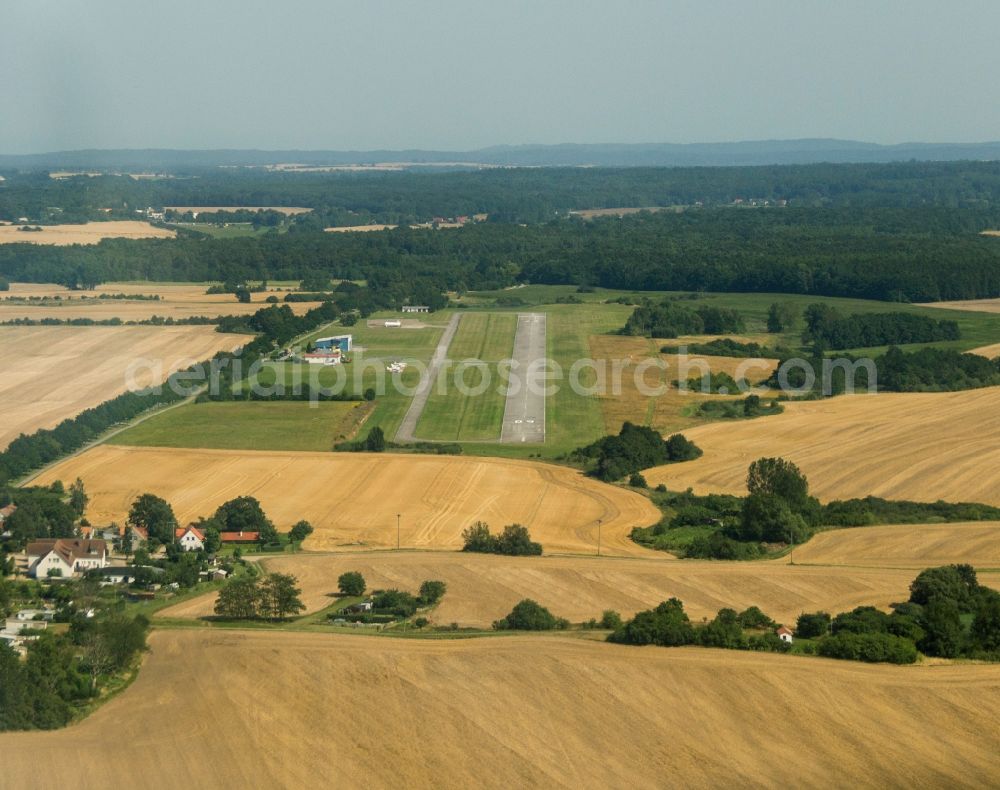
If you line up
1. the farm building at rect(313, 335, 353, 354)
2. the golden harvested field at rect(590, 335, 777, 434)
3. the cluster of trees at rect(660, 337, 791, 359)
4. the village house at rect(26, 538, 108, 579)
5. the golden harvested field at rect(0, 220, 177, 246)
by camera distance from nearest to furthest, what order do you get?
the village house at rect(26, 538, 108, 579)
the golden harvested field at rect(590, 335, 777, 434)
the cluster of trees at rect(660, 337, 791, 359)
the farm building at rect(313, 335, 353, 354)
the golden harvested field at rect(0, 220, 177, 246)

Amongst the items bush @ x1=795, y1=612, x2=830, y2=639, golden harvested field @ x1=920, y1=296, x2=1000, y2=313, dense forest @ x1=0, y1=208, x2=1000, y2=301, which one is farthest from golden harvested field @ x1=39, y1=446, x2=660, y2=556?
dense forest @ x1=0, y1=208, x2=1000, y2=301

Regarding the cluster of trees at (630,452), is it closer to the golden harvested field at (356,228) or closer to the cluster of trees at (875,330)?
the cluster of trees at (875,330)

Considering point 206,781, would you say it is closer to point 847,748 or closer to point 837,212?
point 847,748

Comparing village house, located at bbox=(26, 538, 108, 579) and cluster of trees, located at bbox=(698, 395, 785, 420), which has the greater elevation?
cluster of trees, located at bbox=(698, 395, 785, 420)

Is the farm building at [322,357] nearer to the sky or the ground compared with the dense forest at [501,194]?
nearer to the ground

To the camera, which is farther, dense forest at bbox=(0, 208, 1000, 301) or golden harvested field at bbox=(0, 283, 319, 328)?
dense forest at bbox=(0, 208, 1000, 301)

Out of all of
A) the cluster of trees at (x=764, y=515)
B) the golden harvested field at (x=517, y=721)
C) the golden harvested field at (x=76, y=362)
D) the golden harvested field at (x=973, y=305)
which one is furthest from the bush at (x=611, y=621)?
the golden harvested field at (x=973, y=305)

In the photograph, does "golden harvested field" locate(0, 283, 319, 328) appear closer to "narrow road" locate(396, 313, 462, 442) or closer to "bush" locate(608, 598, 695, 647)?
"narrow road" locate(396, 313, 462, 442)

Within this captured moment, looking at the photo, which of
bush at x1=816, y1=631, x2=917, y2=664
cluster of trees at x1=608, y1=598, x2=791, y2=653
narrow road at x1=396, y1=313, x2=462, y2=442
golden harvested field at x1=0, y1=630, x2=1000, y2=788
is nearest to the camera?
golden harvested field at x1=0, y1=630, x2=1000, y2=788
